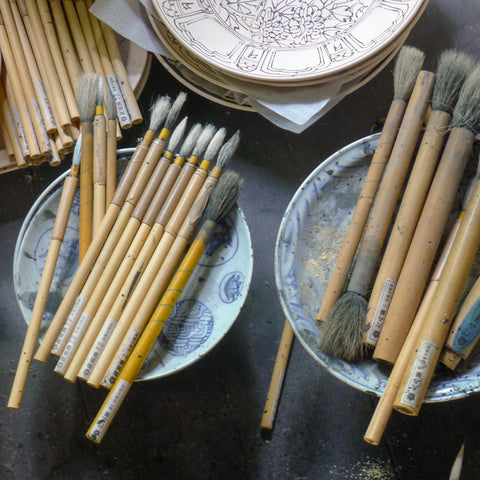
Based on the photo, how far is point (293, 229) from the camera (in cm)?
99

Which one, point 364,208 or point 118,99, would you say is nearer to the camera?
point 364,208

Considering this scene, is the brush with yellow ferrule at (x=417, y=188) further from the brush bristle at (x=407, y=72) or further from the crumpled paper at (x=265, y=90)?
the crumpled paper at (x=265, y=90)

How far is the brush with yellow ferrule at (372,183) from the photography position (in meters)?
0.93

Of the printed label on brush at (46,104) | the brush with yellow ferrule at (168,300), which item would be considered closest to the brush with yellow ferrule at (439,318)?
the brush with yellow ferrule at (168,300)

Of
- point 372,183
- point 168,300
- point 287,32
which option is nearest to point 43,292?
point 168,300

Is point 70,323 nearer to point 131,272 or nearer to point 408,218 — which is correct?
point 131,272

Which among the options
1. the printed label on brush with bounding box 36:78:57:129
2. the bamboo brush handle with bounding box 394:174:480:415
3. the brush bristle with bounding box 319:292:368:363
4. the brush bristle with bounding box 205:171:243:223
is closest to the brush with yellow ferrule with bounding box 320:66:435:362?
the brush bristle with bounding box 319:292:368:363

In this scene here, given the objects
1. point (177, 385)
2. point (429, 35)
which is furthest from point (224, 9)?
point (177, 385)

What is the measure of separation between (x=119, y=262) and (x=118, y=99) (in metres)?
0.36

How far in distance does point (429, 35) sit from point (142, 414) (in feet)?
3.49

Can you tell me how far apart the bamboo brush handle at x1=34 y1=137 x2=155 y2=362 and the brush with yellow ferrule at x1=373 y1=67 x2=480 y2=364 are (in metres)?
0.51

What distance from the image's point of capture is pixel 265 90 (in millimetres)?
1058

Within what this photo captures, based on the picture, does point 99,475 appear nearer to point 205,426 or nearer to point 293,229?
point 205,426

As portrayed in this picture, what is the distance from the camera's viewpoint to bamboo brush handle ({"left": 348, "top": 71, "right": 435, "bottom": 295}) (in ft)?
2.96
